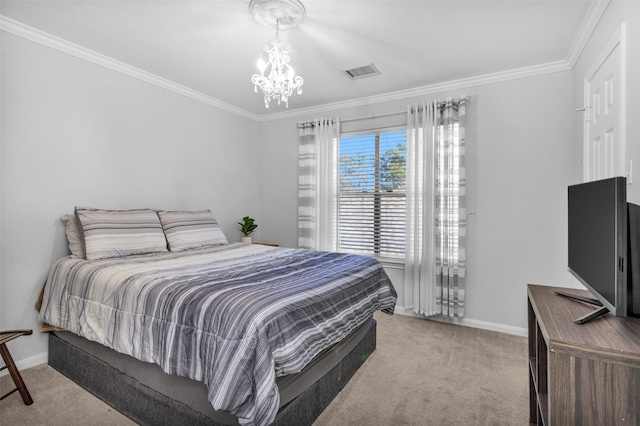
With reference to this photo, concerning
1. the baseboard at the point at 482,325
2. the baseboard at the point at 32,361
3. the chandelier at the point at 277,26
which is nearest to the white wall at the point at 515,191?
the baseboard at the point at 482,325

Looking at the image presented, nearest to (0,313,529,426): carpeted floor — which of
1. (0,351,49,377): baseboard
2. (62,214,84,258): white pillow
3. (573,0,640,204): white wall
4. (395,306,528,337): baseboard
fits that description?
(0,351,49,377): baseboard

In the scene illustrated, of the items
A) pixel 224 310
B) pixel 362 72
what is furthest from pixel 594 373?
pixel 362 72

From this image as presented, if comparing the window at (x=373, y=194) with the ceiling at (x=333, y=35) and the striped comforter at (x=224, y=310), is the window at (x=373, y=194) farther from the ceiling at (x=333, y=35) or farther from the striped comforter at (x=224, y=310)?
the striped comforter at (x=224, y=310)

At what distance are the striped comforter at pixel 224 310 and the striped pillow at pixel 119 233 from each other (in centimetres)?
12

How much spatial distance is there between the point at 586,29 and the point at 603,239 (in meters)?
2.10

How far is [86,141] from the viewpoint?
2848 mm

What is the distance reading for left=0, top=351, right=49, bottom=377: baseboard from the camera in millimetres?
2445

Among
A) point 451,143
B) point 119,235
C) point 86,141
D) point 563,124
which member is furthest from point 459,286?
point 86,141

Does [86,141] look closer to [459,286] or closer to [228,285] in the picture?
[228,285]

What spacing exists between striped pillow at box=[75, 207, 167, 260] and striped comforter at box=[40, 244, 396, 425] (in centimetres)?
12

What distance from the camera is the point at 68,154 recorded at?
2.73 metres

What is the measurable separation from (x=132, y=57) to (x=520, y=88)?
149 inches

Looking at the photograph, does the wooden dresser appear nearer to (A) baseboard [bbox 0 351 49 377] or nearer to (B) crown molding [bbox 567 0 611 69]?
(B) crown molding [bbox 567 0 611 69]

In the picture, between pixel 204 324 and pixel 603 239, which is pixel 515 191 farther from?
pixel 204 324
